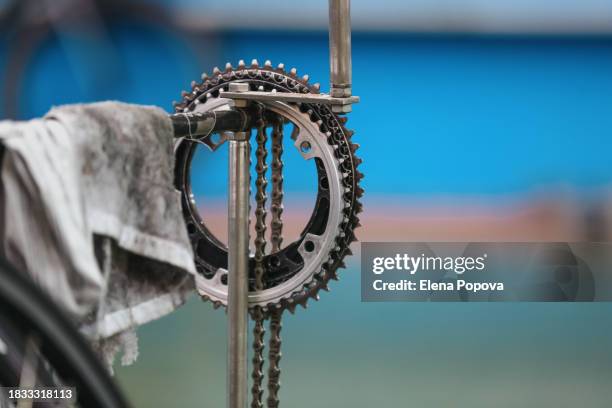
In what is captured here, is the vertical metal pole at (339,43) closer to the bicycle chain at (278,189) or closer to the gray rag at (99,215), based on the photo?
the bicycle chain at (278,189)

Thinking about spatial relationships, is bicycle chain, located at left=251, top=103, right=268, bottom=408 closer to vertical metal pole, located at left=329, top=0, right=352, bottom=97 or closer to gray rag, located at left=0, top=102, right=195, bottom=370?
vertical metal pole, located at left=329, top=0, right=352, bottom=97

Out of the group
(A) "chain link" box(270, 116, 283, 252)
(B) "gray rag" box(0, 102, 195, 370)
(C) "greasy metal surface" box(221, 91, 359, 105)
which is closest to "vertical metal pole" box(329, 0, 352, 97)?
(C) "greasy metal surface" box(221, 91, 359, 105)

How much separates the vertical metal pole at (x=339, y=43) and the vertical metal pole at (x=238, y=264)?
0.14 m

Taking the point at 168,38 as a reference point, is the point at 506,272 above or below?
below

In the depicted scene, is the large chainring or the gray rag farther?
the large chainring

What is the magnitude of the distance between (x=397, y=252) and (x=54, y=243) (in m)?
1.65

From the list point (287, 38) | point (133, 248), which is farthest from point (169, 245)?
point (287, 38)

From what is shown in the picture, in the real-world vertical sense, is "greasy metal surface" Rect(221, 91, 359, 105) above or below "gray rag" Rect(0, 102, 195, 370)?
above

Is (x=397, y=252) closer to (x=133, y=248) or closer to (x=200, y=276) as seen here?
(x=200, y=276)

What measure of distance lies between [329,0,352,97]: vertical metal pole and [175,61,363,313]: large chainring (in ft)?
0.17

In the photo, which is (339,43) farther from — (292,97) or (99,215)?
(99,215)

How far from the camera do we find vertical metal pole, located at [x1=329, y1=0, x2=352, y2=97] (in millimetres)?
1176

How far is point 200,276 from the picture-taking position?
4.39ft

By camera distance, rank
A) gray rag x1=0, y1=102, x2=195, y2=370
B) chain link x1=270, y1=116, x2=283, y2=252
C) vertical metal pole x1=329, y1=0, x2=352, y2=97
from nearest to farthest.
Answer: gray rag x1=0, y1=102, x2=195, y2=370, vertical metal pole x1=329, y1=0, x2=352, y2=97, chain link x1=270, y1=116, x2=283, y2=252
